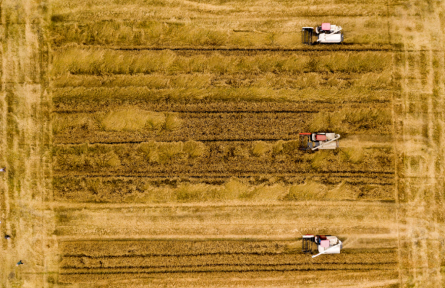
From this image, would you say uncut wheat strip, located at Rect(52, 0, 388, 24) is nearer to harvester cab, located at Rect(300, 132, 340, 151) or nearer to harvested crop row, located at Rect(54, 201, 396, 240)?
harvester cab, located at Rect(300, 132, 340, 151)

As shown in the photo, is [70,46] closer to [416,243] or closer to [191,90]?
[191,90]

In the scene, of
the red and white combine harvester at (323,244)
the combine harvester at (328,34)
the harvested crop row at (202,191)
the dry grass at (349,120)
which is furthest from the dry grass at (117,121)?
the red and white combine harvester at (323,244)

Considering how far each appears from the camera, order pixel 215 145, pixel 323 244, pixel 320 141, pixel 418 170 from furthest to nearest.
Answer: pixel 418 170 → pixel 215 145 → pixel 320 141 → pixel 323 244

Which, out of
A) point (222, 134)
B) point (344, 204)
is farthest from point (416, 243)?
point (222, 134)

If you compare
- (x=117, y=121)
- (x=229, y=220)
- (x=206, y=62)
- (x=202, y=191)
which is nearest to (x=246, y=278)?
(x=229, y=220)

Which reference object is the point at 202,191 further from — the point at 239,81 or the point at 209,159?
the point at 239,81

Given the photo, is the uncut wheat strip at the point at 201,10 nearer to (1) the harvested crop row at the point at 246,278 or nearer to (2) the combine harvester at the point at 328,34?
(2) the combine harvester at the point at 328,34
